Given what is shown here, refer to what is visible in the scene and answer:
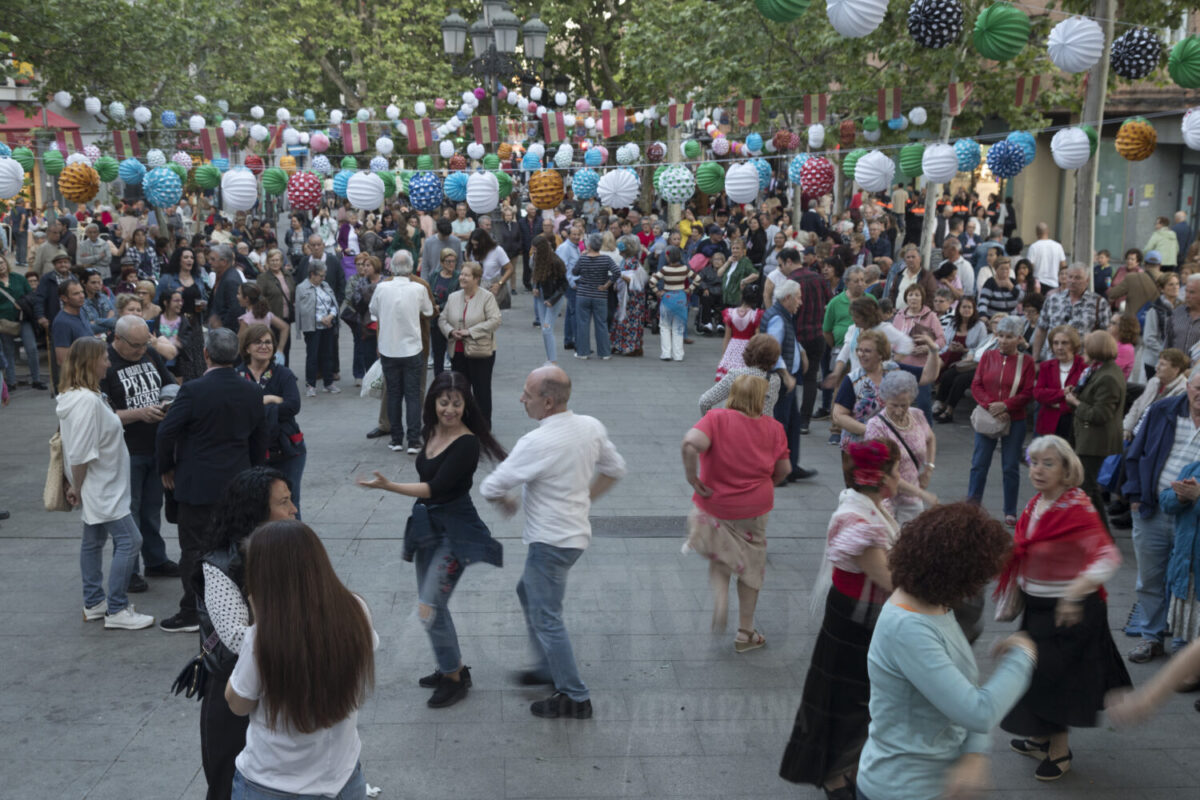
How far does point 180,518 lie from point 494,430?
5.64 meters

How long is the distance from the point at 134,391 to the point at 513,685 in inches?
127

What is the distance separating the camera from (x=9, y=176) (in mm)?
12852

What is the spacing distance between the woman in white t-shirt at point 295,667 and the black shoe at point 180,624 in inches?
144

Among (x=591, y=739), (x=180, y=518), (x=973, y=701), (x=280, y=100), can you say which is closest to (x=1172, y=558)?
(x=591, y=739)

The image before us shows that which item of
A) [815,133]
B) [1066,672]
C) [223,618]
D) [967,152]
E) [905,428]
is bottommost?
[1066,672]

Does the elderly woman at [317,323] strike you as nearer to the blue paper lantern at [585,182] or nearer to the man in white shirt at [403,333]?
the man in white shirt at [403,333]

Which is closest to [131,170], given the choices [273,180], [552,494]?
[273,180]

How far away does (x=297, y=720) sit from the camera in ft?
10.7

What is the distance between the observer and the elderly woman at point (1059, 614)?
16.8 ft

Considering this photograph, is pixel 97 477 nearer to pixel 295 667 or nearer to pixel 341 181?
pixel 295 667

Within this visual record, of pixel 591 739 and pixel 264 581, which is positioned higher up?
pixel 264 581

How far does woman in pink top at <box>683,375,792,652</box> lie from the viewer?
6.27 meters

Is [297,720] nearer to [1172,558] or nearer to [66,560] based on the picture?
[1172,558]

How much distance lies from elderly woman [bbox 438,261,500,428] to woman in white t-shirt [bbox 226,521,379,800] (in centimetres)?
752
